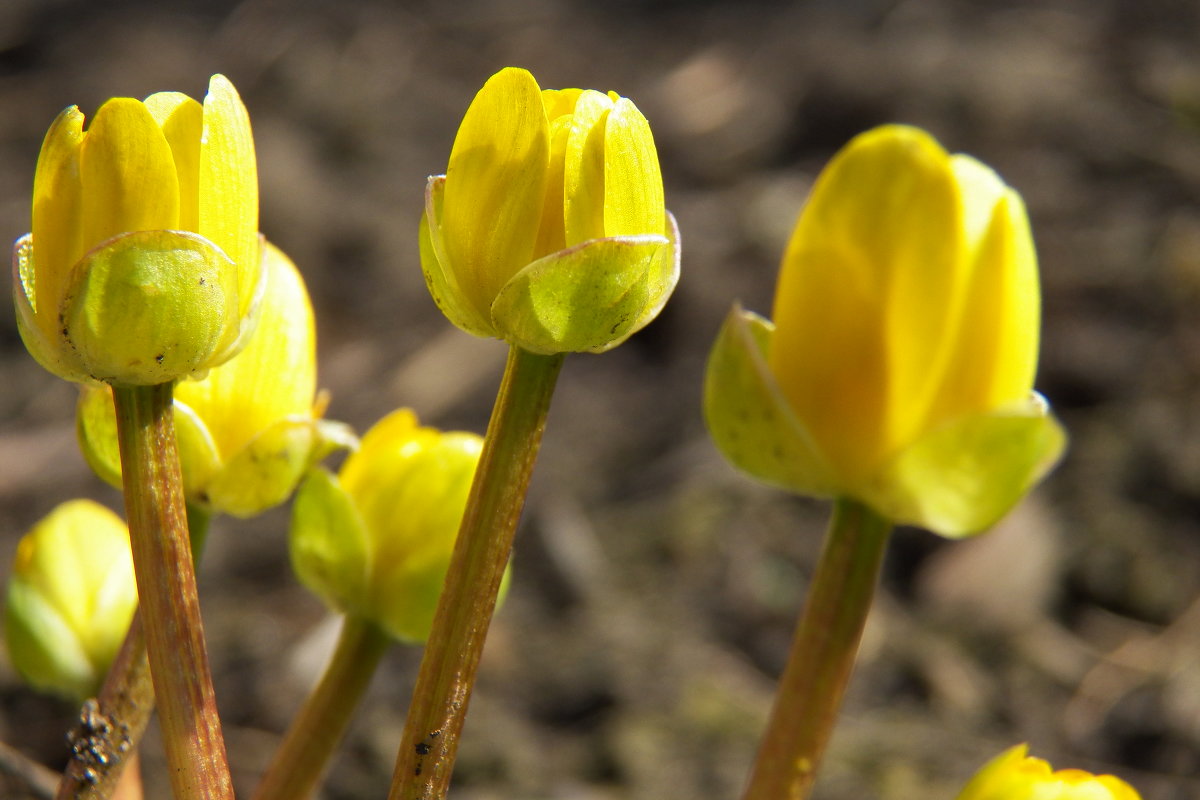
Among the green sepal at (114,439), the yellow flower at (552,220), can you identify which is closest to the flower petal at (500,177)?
the yellow flower at (552,220)

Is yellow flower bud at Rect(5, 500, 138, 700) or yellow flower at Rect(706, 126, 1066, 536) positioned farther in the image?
yellow flower bud at Rect(5, 500, 138, 700)

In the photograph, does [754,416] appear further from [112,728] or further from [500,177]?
[112,728]

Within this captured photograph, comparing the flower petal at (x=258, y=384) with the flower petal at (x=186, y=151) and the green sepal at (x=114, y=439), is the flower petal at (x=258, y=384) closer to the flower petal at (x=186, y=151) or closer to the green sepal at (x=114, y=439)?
the green sepal at (x=114, y=439)

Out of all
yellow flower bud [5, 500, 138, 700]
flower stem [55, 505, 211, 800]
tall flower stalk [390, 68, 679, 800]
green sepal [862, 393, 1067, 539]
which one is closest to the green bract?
green sepal [862, 393, 1067, 539]

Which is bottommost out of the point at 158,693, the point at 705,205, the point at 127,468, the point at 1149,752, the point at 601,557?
the point at 1149,752

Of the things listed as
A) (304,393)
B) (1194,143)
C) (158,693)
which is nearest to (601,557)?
(304,393)

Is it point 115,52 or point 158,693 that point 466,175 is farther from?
point 115,52

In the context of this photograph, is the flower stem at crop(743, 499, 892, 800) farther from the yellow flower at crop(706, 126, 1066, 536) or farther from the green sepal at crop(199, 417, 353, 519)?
the green sepal at crop(199, 417, 353, 519)
